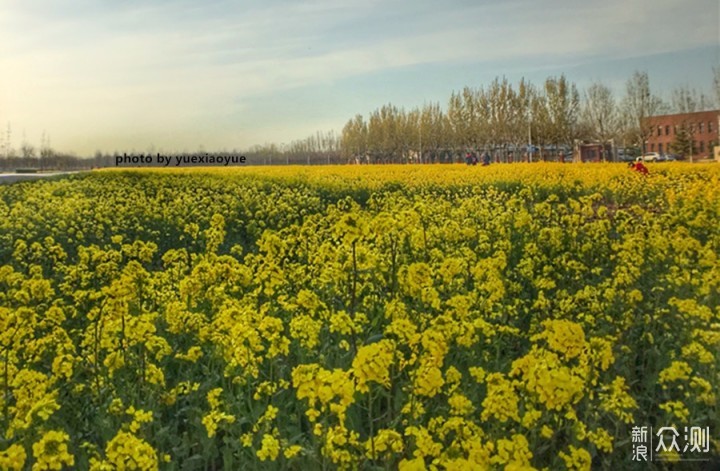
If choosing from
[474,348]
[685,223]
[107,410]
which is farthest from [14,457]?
[685,223]

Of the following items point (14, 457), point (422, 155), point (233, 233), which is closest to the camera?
point (14, 457)

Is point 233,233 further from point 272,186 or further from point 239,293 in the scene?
point 272,186

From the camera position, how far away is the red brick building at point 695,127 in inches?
1080

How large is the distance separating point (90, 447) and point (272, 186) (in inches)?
624

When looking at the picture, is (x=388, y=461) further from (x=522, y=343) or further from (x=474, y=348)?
(x=522, y=343)

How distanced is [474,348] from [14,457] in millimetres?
2837

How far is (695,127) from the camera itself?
29.4 meters

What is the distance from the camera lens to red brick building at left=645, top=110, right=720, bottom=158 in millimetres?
27422

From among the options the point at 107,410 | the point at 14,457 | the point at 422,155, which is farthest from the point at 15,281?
the point at 422,155

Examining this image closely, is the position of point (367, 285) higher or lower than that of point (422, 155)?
lower

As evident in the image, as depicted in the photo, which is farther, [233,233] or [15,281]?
[233,233]

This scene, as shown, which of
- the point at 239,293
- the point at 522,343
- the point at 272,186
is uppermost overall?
the point at 272,186

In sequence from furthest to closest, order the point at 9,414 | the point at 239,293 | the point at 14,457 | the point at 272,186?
the point at 272,186 → the point at 239,293 → the point at 9,414 → the point at 14,457

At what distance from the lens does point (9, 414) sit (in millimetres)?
3750
